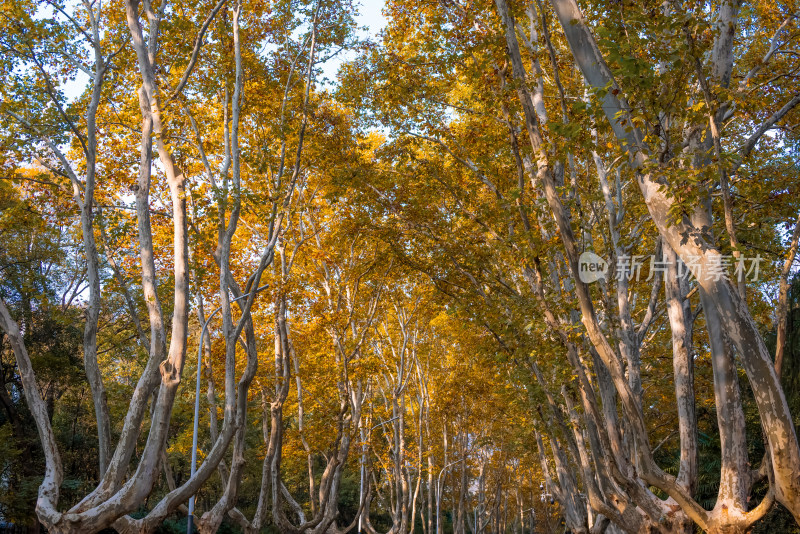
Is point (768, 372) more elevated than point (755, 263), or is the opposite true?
point (755, 263)

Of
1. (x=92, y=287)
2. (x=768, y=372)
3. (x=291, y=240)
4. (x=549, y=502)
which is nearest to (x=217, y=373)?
(x=291, y=240)

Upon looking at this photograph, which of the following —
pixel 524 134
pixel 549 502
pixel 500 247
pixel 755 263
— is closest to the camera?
pixel 755 263

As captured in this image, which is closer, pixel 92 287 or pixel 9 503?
pixel 92 287

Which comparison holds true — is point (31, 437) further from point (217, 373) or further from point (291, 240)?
point (291, 240)

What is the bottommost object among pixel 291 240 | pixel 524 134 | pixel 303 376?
pixel 303 376

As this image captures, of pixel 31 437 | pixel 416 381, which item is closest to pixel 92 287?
pixel 31 437

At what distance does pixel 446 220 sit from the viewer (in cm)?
1323

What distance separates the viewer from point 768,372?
187 inches

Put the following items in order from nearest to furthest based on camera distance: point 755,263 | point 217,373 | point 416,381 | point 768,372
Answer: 1. point 768,372
2. point 755,263
3. point 217,373
4. point 416,381

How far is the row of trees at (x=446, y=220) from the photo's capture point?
5645 millimetres

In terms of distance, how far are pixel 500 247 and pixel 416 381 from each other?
52.2 ft

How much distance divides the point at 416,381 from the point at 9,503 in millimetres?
13725

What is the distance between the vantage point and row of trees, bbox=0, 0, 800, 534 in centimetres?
564

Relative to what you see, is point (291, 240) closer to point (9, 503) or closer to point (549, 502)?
point (9, 503)
